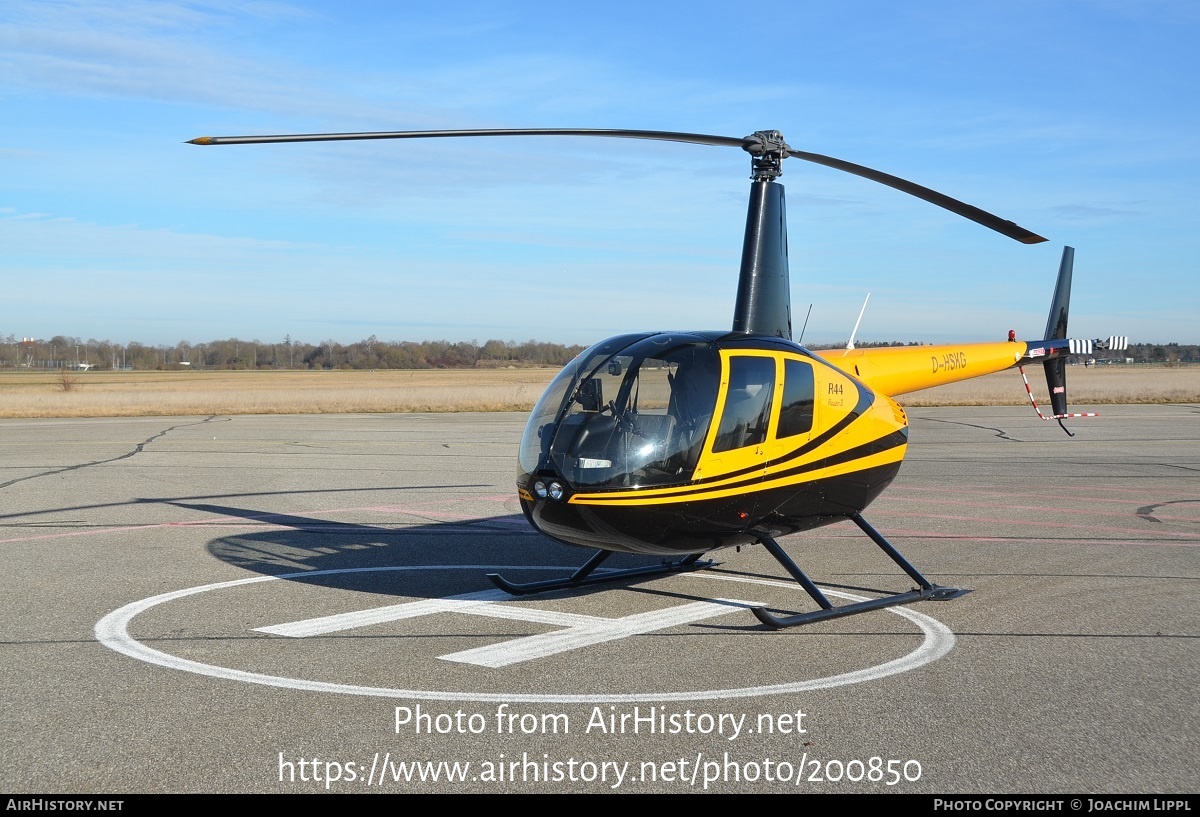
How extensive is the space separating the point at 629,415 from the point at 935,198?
362 centimetres

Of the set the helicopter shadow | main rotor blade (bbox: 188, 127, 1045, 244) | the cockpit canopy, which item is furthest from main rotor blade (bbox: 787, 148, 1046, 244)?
the helicopter shadow

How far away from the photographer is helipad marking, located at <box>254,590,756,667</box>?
6680 millimetres

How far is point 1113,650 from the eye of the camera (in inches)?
266

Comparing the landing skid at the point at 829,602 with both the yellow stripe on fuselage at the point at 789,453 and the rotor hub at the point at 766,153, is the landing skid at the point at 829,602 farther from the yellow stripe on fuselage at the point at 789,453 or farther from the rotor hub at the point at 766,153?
the rotor hub at the point at 766,153

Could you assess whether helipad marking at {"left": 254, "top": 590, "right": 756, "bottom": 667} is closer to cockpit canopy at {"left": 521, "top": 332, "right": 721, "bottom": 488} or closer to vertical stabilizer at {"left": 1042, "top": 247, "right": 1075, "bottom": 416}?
cockpit canopy at {"left": 521, "top": 332, "right": 721, "bottom": 488}

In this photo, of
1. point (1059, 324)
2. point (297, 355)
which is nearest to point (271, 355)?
point (297, 355)

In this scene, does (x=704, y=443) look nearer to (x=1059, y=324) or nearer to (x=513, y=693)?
(x=513, y=693)

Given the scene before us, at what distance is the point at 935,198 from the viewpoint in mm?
8750

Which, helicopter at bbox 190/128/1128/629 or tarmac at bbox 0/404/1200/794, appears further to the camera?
helicopter at bbox 190/128/1128/629

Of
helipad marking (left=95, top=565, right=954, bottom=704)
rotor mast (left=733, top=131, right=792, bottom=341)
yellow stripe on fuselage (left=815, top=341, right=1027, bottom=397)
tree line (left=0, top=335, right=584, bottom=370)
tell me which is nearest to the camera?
helipad marking (left=95, top=565, right=954, bottom=704)

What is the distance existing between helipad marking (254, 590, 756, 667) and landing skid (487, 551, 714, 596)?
0.12 metres

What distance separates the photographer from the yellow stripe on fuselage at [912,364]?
10406mm
